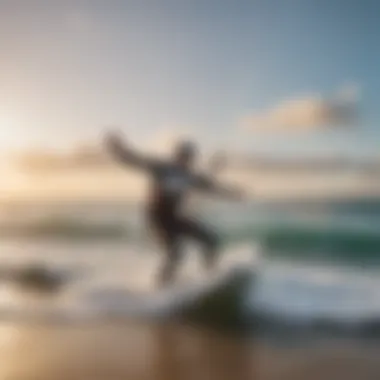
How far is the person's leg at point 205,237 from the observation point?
1.12 m

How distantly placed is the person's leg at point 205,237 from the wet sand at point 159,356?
0.11m

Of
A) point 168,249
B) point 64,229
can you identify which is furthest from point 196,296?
point 64,229

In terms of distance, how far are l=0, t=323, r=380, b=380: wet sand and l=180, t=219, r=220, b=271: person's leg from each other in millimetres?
107

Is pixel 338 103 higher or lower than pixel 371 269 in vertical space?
higher

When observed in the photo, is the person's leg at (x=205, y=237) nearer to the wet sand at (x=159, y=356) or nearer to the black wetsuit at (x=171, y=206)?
the black wetsuit at (x=171, y=206)

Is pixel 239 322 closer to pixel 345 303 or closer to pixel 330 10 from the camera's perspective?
pixel 345 303

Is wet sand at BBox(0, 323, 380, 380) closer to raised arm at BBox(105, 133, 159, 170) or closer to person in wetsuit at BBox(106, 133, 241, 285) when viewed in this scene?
person in wetsuit at BBox(106, 133, 241, 285)

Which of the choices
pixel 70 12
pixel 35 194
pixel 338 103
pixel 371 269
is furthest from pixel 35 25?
pixel 371 269

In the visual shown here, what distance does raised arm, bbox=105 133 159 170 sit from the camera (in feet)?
3.76

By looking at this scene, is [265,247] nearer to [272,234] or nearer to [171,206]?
[272,234]

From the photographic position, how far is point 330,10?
114cm

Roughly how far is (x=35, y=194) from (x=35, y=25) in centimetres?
27

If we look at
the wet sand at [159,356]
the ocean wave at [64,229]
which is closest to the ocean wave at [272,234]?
the ocean wave at [64,229]

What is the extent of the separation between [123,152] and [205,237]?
0.19 metres
